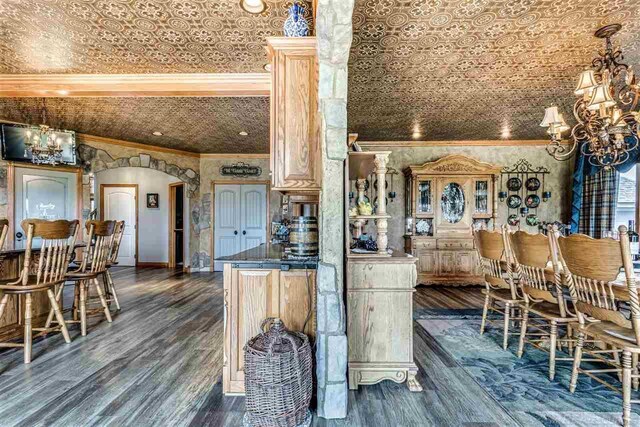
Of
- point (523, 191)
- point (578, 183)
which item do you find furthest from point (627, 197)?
point (523, 191)

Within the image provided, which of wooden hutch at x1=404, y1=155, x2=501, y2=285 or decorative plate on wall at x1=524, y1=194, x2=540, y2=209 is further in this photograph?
decorative plate on wall at x1=524, y1=194, x2=540, y2=209

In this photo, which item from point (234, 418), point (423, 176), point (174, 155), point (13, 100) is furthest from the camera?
point (174, 155)

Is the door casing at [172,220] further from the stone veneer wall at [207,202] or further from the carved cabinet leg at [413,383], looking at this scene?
the carved cabinet leg at [413,383]

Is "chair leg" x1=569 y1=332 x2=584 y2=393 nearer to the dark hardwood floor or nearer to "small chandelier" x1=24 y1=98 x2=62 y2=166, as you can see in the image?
the dark hardwood floor

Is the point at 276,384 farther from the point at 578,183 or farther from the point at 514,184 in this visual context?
the point at 578,183

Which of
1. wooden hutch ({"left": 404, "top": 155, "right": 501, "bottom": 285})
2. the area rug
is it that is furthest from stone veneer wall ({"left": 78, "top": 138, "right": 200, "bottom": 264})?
the area rug

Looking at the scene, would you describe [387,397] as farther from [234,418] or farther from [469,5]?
[469,5]

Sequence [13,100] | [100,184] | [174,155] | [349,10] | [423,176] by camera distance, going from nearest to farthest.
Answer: [349,10], [13,100], [423,176], [174,155], [100,184]

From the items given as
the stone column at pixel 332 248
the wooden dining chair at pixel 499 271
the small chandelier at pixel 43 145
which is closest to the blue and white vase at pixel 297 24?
the stone column at pixel 332 248

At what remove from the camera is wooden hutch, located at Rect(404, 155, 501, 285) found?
5418 mm

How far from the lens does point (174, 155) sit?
6.55 m

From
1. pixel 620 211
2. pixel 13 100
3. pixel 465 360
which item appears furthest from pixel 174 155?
pixel 620 211

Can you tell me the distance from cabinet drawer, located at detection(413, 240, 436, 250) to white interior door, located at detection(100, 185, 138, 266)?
6.71m

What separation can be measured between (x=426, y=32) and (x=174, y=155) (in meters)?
5.53
